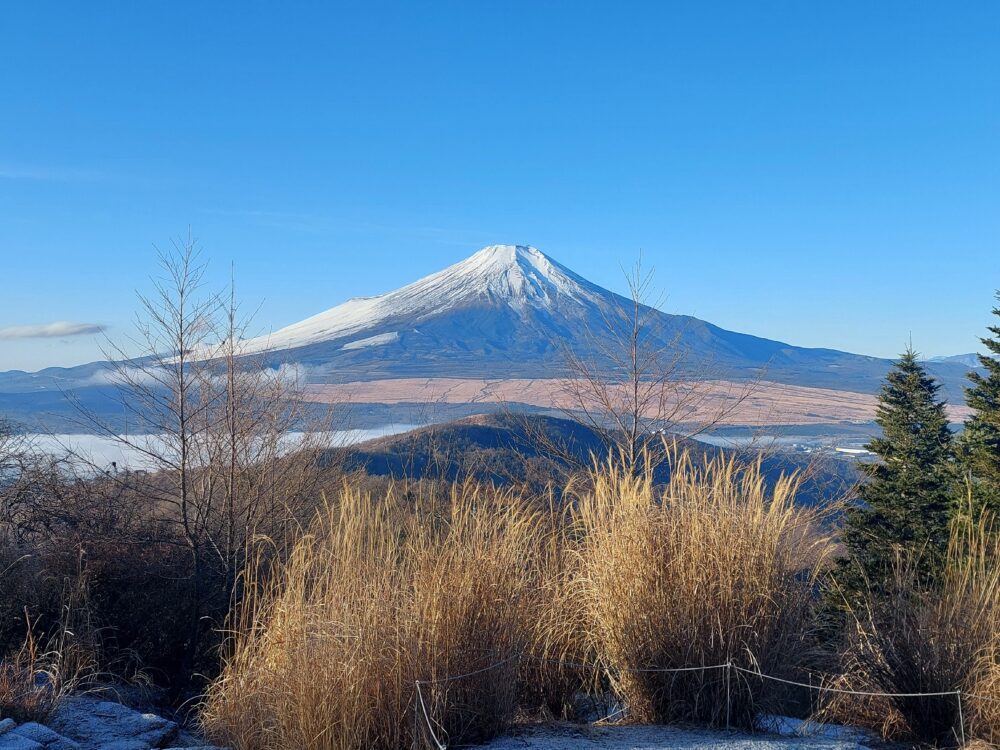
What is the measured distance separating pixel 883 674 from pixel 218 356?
911cm

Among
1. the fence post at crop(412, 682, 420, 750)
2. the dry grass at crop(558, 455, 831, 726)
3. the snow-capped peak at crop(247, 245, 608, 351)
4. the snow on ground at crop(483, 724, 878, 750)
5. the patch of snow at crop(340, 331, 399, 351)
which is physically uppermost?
the snow-capped peak at crop(247, 245, 608, 351)

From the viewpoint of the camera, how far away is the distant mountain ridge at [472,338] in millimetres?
121188

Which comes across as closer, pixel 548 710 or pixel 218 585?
pixel 548 710

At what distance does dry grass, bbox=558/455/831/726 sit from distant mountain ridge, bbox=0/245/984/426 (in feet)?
324

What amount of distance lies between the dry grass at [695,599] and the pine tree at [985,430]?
8.97m

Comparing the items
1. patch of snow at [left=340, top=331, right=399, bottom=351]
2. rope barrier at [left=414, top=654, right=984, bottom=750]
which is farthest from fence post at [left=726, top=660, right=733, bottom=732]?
patch of snow at [left=340, top=331, right=399, bottom=351]

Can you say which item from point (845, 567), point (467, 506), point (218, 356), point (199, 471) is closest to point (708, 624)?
point (467, 506)

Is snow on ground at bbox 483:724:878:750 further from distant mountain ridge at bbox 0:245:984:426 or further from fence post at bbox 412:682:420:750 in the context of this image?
distant mountain ridge at bbox 0:245:984:426

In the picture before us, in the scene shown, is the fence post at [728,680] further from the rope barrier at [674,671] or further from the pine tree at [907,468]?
the pine tree at [907,468]

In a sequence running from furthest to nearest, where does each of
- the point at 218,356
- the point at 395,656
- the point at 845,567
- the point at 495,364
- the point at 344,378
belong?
the point at 495,364, the point at 344,378, the point at 845,567, the point at 218,356, the point at 395,656

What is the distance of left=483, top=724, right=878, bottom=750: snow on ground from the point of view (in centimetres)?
351

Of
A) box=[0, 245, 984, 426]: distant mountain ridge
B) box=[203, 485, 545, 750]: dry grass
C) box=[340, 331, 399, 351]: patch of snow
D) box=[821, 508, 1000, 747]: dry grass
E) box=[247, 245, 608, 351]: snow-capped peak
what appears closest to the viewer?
box=[203, 485, 545, 750]: dry grass

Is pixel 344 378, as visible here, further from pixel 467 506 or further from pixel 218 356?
pixel 467 506

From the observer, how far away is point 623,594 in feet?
13.4
